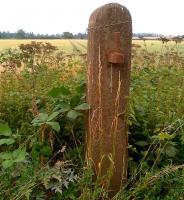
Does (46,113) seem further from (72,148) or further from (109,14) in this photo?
(109,14)

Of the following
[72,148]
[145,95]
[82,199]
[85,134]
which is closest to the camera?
[82,199]

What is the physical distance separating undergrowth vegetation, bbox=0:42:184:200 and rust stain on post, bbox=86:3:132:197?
0.11 metres

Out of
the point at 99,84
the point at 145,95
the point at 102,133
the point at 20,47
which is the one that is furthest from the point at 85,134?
the point at 20,47

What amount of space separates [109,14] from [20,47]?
7.18 ft

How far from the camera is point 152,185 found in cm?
344

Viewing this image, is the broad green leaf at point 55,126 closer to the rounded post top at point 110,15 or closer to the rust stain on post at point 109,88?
the rust stain on post at point 109,88

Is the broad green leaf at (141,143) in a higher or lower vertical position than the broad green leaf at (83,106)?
lower

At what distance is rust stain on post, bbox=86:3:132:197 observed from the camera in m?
3.31

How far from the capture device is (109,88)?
3.38 meters

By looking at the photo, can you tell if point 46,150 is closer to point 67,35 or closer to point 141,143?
point 141,143

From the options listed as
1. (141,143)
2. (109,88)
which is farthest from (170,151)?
(109,88)

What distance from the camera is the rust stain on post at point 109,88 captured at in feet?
10.9

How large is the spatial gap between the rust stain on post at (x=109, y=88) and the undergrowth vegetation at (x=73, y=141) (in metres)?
0.11

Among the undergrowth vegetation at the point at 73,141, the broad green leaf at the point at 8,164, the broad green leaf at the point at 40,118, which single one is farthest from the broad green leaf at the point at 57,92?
the broad green leaf at the point at 8,164
